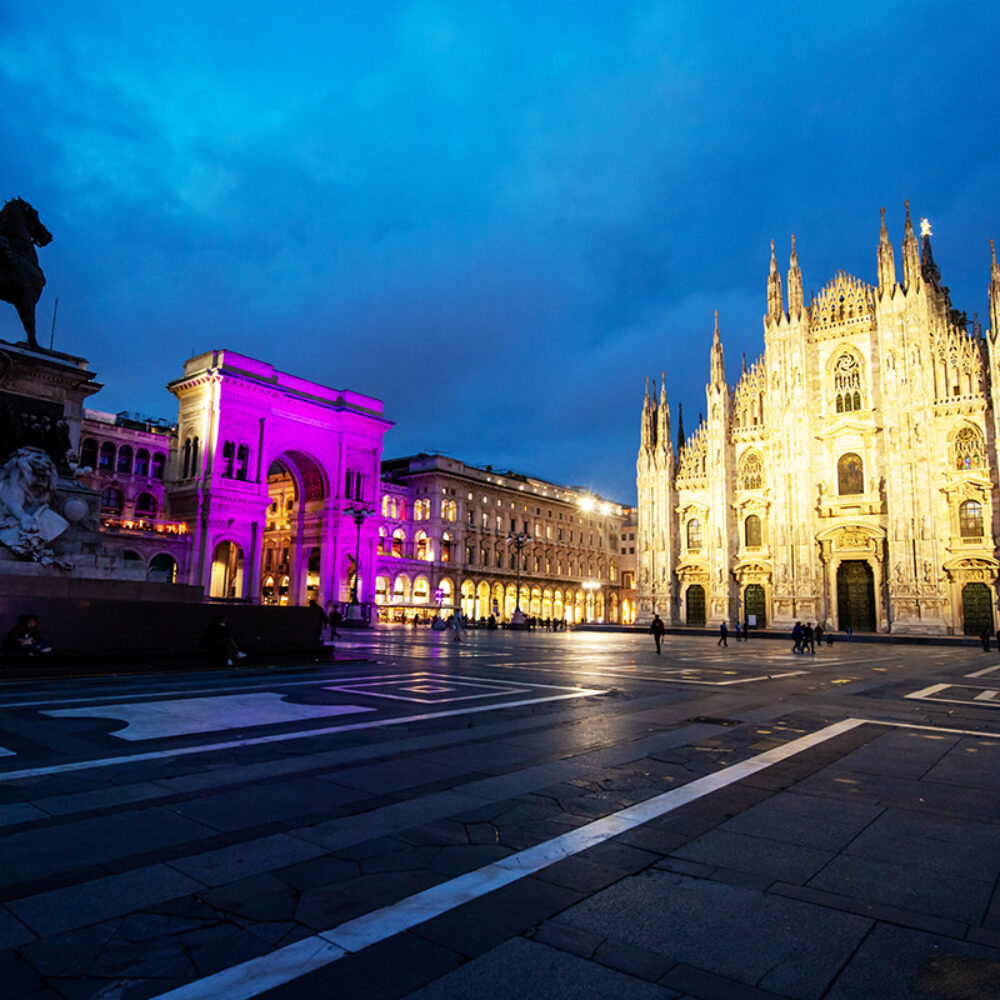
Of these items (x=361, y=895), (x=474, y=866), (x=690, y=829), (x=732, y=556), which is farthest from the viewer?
(x=732, y=556)

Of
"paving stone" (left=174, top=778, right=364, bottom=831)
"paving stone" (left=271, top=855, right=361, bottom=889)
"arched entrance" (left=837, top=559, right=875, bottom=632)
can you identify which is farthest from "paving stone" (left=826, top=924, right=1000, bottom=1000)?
"arched entrance" (left=837, top=559, right=875, bottom=632)

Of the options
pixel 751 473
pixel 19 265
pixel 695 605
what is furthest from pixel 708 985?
pixel 695 605

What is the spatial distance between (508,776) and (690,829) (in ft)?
5.83

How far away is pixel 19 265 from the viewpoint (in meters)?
15.7

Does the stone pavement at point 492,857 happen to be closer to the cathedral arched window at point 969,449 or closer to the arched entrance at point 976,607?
the arched entrance at point 976,607

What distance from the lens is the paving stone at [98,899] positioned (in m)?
3.13

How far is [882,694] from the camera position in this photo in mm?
12617

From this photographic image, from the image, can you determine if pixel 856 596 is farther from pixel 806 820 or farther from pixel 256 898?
pixel 256 898

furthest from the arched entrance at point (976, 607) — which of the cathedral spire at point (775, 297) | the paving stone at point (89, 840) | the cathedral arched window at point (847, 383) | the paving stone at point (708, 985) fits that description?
the paving stone at point (89, 840)

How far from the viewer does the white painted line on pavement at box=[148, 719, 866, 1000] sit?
→ 2.63 meters

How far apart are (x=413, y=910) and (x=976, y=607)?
4773 centimetres

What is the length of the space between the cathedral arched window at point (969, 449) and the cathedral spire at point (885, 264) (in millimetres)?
10654

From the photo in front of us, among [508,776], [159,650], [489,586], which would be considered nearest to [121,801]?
[508,776]

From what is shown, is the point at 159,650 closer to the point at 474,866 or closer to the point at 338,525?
the point at 474,866
